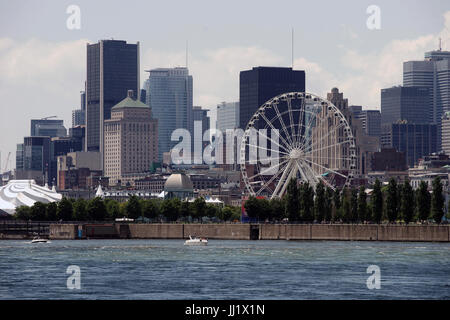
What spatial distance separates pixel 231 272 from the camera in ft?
432

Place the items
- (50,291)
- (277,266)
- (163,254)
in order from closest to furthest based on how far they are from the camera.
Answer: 1. (50,291)
2. (277,266)
3. (163,254)

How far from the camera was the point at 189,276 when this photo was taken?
126 meters

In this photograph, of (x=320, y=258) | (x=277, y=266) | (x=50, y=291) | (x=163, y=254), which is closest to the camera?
(x=50, y=291)

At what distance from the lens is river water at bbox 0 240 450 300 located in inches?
4252

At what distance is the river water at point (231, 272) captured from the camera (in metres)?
108
